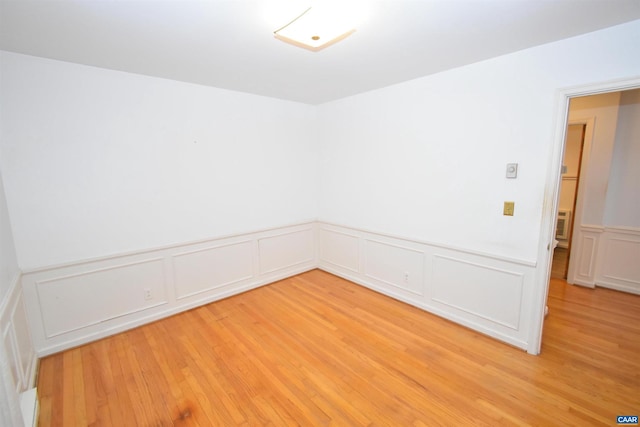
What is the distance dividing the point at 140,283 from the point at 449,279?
3218mm

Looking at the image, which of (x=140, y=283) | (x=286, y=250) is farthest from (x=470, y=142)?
(x=140, y=283)

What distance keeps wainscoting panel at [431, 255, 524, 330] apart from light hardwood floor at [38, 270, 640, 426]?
0.24 metres

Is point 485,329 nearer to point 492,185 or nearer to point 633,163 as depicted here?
point 492,185

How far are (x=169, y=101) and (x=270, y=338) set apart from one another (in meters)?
2.61

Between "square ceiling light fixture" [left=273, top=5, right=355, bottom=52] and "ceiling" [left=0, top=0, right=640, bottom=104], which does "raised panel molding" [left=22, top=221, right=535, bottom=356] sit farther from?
"square ceiling light fixture" [left=273, top=5, right=355, bottom=52]

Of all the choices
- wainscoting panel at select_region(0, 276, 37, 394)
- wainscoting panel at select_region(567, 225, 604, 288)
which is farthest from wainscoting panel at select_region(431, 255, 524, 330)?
wainscoting panel at select_region(0, 276, 37, 394)

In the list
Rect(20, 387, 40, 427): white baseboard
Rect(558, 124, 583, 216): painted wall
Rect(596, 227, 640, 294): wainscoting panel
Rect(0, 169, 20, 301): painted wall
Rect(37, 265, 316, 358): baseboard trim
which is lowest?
Rect(37, 265, 316, 358): baseboard trim

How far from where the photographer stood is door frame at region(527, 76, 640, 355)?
2.00 meters

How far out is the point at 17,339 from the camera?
192 centimetres

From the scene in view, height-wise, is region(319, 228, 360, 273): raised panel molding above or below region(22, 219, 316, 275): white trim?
below

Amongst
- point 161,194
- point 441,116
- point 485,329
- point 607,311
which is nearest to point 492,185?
point 441,116

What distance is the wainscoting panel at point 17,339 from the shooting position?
1.71 metres

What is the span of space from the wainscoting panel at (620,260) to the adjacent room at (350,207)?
17 millimetres

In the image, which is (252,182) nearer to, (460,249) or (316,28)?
(316,28)
